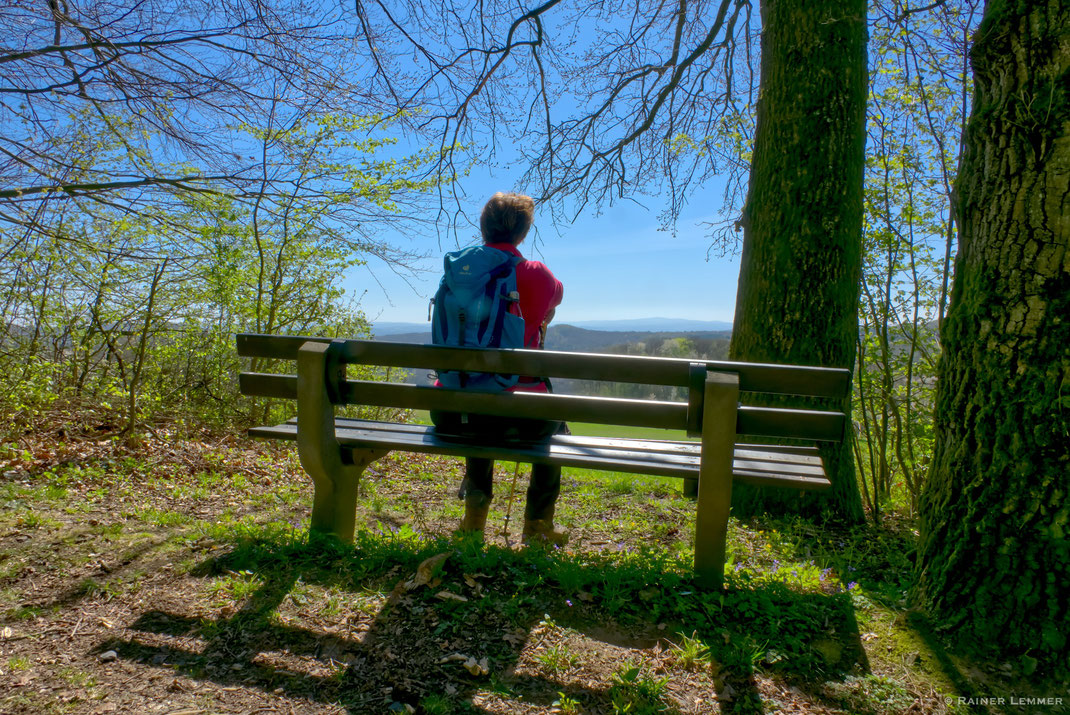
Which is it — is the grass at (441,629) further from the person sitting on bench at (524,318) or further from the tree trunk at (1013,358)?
the person sitting on bench at (524,318)

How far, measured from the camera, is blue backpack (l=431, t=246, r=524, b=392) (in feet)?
9.23

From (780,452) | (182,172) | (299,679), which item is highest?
(182,172)

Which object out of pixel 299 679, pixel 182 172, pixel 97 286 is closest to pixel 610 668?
pixel 299 679

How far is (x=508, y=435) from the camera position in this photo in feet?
9.55

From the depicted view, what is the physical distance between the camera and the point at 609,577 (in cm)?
240

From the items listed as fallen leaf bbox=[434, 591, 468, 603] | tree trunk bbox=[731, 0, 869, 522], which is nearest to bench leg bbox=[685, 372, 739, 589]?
fallen leaf bbox=[434, 591, 468, 603]

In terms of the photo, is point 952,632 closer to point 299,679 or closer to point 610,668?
point 610,668

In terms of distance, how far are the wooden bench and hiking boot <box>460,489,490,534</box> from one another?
1.57 ft

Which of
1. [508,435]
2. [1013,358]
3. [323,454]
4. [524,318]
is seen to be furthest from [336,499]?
[1013,358]

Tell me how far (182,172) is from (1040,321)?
6.30 meters

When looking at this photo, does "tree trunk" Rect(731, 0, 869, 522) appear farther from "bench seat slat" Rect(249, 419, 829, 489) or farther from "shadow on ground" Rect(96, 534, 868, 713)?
"shadow on ground" Rect(96, 534, 868, 713)

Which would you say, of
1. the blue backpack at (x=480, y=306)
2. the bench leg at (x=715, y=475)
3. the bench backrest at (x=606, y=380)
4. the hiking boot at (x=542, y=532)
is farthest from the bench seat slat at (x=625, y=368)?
the hiking boot at (x=542, y=532)

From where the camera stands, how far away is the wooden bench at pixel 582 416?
230 centimetres

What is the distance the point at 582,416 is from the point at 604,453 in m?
0.25
